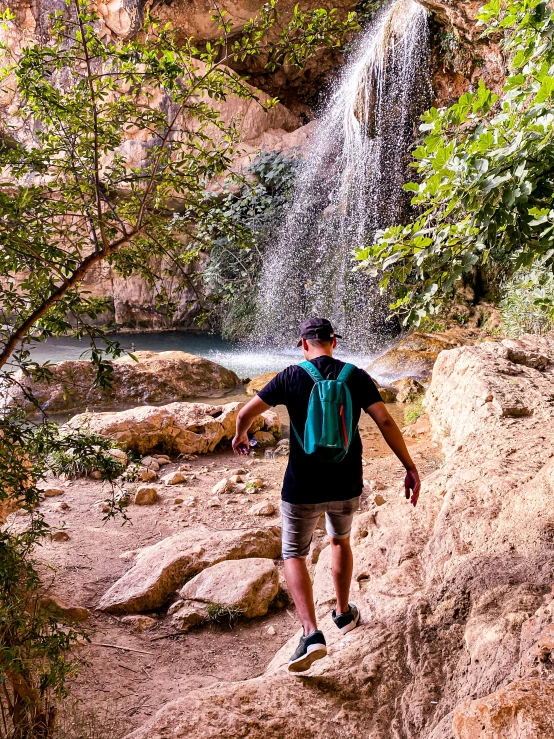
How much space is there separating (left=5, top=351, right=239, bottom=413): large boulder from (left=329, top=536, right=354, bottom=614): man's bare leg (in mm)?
6859

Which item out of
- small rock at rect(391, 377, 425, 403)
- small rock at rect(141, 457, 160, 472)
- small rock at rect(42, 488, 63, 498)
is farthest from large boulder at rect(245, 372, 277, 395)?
small rock at rect(42, 488, 63, 498)

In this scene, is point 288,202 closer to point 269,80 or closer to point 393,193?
point 393,193

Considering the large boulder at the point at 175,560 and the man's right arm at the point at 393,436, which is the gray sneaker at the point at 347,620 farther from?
the large boulder at the point at 175,560

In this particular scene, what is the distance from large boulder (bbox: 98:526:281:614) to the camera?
12.0ft

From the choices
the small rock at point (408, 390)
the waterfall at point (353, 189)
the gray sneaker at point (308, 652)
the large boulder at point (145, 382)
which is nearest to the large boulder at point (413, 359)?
the small rock at point (408, 390)

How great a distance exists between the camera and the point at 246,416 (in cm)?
255

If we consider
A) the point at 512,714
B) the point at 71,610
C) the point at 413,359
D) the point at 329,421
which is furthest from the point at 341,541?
the point at 413,359

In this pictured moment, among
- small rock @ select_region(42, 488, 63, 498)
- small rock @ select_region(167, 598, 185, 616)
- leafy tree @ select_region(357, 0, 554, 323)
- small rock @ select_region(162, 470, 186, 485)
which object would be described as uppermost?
leafy tree @ select_region(357, 0, 554, 323)

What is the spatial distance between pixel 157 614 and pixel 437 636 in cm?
204

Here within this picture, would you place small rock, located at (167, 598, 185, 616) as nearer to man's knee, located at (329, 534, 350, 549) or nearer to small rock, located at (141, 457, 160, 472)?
man's knee, located at (329, 534, 350, 549)

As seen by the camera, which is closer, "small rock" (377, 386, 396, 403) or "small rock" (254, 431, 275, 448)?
"small rock" (254, 431, 275, 448)

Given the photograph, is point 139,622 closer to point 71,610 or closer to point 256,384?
point 71,610

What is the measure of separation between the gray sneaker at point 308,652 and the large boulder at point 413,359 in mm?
7569

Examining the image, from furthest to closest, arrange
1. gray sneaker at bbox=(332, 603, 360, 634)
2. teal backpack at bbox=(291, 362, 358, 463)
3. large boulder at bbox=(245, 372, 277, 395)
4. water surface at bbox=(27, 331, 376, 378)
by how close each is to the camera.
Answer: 1. water surface at bbox=(27, 331, 376, 378)
2. large boulder at bbox=(245, 372, 277, 395)
3. gray sneaker at bbox=(332, 603, 360, 634)
4. teal backpack at bbox=(291, 362, 358, 463)
